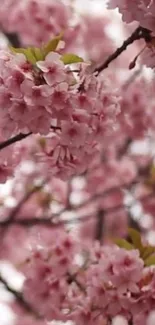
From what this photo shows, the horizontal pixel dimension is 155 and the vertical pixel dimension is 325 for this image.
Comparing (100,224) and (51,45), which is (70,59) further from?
(100,224)

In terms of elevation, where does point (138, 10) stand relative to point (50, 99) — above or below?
above

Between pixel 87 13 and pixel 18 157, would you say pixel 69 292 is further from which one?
pixel 87 13

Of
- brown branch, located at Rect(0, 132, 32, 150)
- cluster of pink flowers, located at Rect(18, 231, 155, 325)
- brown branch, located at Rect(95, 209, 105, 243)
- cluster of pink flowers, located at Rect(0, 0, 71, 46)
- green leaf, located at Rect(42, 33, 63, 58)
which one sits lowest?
cluster of pink flowers, located at Rect(18, 231, 155, 325)

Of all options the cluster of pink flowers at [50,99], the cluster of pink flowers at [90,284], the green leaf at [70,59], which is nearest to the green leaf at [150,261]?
the cluster of pink flowers at [90,284]

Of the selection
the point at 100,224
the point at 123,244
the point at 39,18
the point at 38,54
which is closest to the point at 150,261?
the point at 123,244

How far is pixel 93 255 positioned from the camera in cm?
182

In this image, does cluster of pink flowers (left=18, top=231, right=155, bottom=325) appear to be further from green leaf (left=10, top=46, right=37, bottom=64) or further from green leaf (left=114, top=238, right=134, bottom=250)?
green leaf (left=10, top=46, right=37, bottom=64)

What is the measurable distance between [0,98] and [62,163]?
34cm

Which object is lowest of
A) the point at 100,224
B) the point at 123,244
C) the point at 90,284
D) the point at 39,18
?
the point at 90,284

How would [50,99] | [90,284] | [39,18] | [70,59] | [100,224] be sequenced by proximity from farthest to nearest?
[100,224] → [39,18] → [90,284] → [70,59] → [50,99]

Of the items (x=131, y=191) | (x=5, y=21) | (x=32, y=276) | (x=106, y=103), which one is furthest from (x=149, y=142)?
(x=106, y=103)

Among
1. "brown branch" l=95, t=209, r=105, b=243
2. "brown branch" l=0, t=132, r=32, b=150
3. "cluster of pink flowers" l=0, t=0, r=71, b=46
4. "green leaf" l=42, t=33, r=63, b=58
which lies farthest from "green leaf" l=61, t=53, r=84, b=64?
"brown branch" l=95, t=209, r=105, b=243

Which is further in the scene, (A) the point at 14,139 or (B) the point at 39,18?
(B) the point at 39,18

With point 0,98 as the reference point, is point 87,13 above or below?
above
